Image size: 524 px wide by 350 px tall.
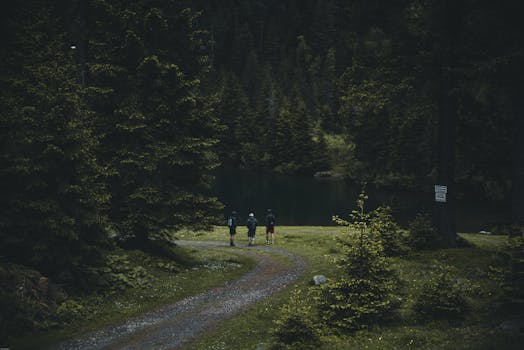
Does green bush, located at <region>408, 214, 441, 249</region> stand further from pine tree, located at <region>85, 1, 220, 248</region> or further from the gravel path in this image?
pine tree, located at <region>85, 1, 220, 248</region>

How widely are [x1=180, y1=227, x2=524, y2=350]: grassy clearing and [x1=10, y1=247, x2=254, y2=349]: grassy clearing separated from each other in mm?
3736

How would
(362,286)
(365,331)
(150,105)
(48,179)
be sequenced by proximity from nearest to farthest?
1. (365,331)
2. (362,286)
3. (48,179)
4. (150,105)

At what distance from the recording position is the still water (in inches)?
2216

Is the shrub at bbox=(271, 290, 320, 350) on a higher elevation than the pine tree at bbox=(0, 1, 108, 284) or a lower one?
lower

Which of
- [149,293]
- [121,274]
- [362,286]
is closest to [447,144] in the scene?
[362,286]

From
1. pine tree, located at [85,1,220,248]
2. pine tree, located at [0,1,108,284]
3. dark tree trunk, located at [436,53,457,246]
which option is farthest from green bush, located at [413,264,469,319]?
pine tree, located at [85,1,220,248]

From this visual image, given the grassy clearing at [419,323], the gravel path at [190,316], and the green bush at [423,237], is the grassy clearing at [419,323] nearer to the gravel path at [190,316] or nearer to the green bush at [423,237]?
the gravel path at [190,316]

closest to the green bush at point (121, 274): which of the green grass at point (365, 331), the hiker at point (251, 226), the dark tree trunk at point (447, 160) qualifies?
the green grass at point (365, 331)

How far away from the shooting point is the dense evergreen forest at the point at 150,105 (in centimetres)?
1762

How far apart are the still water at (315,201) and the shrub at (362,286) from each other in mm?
30648

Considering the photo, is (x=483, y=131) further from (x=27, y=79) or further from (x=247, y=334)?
(x=27, y=79)

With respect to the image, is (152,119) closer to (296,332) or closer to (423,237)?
(296,332)

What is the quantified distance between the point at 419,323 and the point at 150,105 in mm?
16020

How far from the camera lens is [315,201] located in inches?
2822
